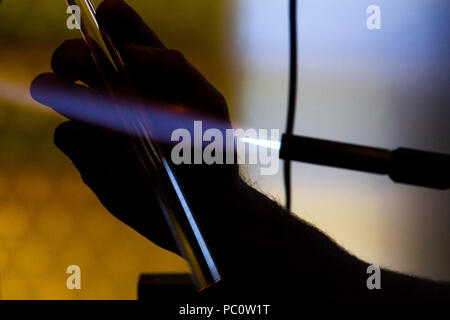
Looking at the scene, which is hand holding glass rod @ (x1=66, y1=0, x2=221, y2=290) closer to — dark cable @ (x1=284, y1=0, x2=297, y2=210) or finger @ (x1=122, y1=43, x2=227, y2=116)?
finger @ (x1=122, y1=43, x2=227, y2=116)

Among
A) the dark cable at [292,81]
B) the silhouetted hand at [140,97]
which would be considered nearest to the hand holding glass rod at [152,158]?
the silhouetted hand at [140,97]

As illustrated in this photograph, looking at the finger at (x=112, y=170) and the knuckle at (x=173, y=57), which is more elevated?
the knuckle at (x=173, y=57)

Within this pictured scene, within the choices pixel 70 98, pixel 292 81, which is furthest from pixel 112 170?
pixel 292 81

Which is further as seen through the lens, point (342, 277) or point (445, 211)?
point (445, 211)

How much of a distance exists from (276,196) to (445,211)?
0.19 m

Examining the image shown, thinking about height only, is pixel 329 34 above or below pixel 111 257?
above

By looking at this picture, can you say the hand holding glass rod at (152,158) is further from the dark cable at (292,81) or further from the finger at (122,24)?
the dark cable at (292,81)

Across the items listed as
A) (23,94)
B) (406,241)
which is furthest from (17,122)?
(406,241)

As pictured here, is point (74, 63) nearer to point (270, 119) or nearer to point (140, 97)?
point (140, 97)

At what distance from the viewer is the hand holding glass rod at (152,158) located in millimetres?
161

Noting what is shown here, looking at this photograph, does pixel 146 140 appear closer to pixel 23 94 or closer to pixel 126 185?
pixel 126 185

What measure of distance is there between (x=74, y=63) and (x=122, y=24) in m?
0.03

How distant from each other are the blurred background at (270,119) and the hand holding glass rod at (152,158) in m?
0.22

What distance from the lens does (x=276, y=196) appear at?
402 millimetres
